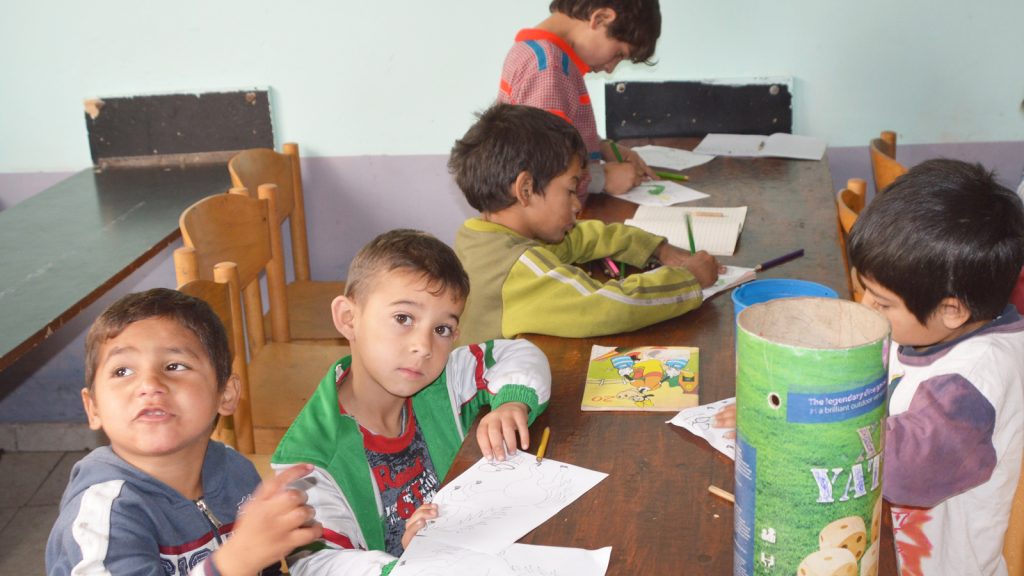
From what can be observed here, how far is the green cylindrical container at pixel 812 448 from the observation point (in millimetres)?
781

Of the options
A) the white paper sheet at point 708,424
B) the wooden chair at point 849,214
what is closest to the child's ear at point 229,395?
the white paper sheet at point 708,424

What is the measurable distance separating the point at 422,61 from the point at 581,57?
0.74m

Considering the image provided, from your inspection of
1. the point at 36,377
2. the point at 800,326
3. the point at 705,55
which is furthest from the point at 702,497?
the point at 36,377

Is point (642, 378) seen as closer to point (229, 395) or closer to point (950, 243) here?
point (950, 243)

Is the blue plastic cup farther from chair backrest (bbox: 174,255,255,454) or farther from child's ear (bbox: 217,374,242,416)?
chair backrest (bbox: 174,255,255,454)

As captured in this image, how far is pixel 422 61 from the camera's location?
3082 mm

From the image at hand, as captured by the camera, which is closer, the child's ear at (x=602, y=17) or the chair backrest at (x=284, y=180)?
the child's ear at (x=602, y=17)

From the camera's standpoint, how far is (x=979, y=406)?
1136 mm

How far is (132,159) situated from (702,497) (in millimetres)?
2599

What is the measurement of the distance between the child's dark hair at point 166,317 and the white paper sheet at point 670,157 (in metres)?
1.60

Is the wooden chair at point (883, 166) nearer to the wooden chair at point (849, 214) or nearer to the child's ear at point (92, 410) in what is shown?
the wooden chair at point (849, 214)

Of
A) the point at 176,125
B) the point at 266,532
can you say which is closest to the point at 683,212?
the point at 266,532

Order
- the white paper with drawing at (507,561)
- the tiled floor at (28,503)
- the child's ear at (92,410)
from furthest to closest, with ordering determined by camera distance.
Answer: the tiled floor at (28,503)
the child's ear at (92,410)
the white paper with drawing at (507,561)

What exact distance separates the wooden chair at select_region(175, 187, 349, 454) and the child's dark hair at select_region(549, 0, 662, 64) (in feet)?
2.78
